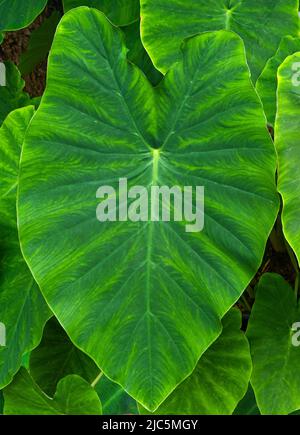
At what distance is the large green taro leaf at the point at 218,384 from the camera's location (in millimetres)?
1349

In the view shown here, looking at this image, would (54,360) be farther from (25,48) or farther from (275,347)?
(25,48)

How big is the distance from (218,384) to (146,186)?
408 mm

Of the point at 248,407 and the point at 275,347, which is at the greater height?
the point at 275,347

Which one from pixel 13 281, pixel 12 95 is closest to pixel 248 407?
pixel 13 281

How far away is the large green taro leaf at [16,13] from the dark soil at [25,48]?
0.78 meters

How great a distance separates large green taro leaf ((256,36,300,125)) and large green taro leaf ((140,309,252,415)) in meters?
0.40

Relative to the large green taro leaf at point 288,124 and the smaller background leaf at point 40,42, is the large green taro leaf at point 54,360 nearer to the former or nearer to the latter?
the large green taro leaf at point 288,124

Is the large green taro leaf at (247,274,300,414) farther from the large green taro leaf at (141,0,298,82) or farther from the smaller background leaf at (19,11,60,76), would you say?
the smaller background leaf at (19,11,60,76)

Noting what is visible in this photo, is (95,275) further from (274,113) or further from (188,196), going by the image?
(274,113)

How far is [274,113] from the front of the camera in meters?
1.30

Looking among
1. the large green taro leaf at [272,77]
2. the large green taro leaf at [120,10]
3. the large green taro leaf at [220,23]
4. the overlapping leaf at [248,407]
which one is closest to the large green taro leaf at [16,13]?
the large green taro leaf at [120,10]

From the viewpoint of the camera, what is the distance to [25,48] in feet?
7.99
